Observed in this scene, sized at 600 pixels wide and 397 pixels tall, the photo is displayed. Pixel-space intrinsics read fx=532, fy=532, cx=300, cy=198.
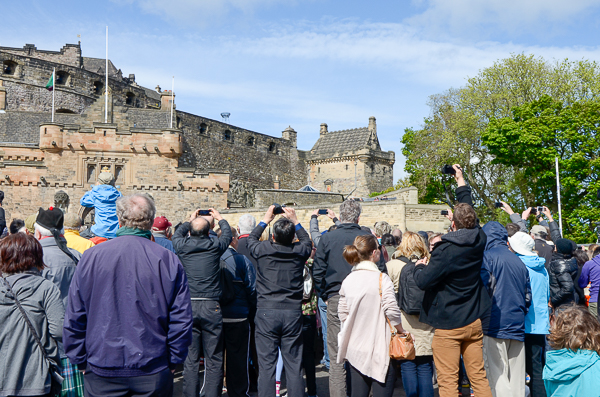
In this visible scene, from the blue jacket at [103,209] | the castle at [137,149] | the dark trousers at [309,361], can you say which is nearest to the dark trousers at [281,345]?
the dark trousers at [309,361]

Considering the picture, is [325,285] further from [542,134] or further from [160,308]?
[542,134]

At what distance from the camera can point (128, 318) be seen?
329cm

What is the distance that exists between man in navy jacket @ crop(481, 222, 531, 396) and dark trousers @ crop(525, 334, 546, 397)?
23 cm

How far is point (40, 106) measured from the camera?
3838cm

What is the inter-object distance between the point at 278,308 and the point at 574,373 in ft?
9.50

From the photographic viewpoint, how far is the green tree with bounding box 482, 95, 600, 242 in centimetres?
2872

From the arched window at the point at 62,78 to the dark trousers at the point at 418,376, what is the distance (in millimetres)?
40655

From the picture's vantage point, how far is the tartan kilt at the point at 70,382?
4.24m

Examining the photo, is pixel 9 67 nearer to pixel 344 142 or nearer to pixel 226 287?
pixel 344 142

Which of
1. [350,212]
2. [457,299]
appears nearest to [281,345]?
[350,212]

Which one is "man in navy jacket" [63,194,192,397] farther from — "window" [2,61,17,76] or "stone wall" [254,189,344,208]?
"window" [2,61,17,76]

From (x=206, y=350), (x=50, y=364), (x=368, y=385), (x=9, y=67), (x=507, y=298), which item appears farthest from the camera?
(x=9, y=67)

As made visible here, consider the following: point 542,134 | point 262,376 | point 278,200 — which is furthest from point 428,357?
point 542,134

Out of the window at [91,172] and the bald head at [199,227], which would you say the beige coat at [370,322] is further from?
the window at [91,172]
